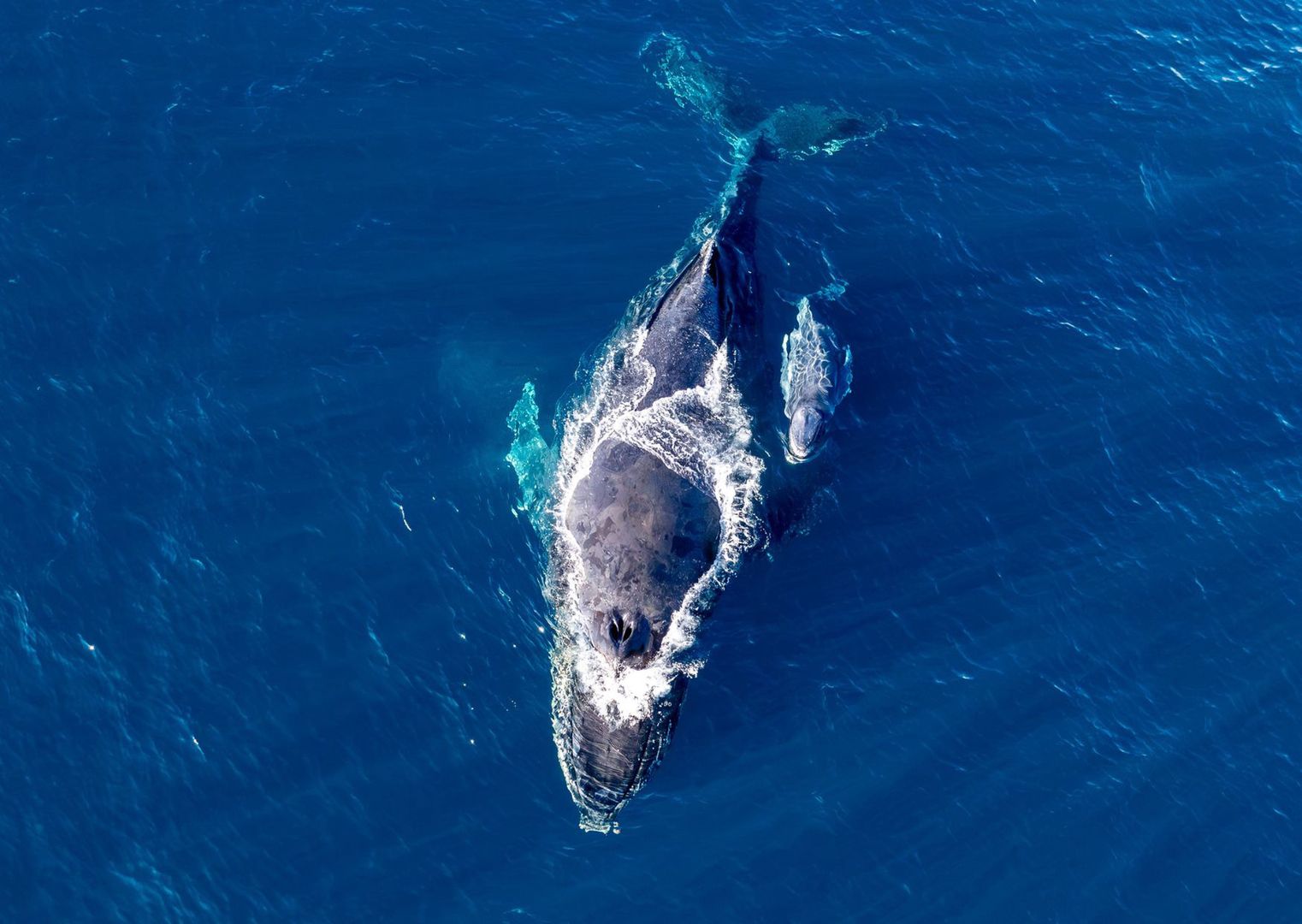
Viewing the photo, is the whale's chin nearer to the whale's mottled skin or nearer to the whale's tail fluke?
the whale's mottled skin

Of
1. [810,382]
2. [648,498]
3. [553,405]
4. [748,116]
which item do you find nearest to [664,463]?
[648,498]

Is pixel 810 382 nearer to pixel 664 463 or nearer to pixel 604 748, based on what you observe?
pixel 664 463

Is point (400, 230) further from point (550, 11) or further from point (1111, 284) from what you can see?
point (1111, 284)

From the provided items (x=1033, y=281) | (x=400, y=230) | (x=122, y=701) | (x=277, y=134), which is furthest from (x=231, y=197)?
(x=1033, y=281)

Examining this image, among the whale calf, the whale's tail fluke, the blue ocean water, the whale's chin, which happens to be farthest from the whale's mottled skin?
the whale's tail fluke

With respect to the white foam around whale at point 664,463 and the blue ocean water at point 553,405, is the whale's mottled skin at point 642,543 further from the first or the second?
the blue ocean water at point 553,405

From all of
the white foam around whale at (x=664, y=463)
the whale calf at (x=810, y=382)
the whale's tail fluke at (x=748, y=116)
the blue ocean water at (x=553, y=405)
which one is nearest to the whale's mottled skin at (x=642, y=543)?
the white foam around whale at (x=664, y=463)
